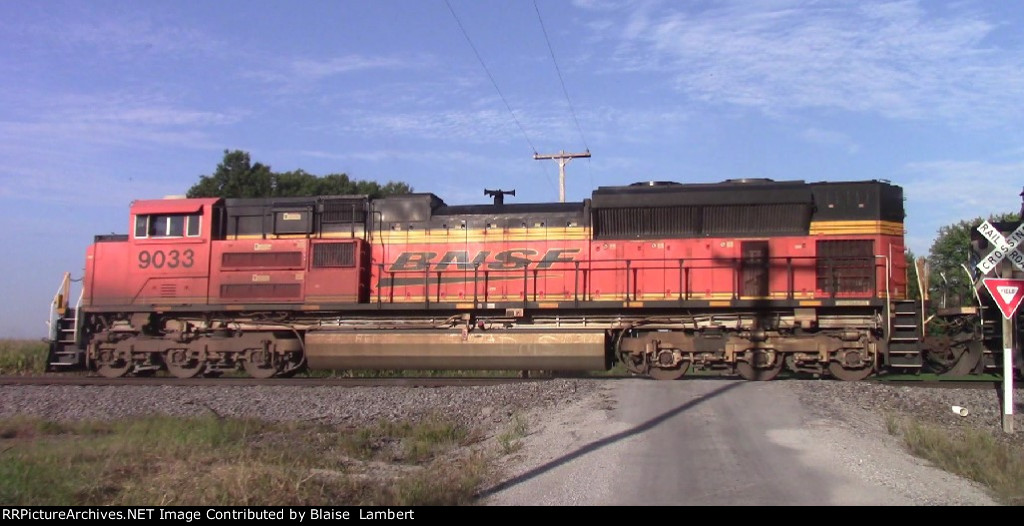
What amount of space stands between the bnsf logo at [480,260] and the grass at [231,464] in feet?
15.5

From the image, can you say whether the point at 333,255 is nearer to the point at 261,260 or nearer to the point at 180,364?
the point at 261,260

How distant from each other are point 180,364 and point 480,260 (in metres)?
6.19

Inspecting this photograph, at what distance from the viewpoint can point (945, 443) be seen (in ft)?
27.9

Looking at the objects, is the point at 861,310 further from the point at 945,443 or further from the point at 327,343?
the point at 327,343

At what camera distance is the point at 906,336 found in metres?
13.2

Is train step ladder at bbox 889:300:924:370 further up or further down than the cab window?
further down

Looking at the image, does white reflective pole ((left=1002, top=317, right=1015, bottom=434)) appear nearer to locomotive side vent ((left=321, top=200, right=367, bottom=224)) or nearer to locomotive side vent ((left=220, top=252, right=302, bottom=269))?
locomotive side vent ((left=321, top=200, right=367, bottom=224))

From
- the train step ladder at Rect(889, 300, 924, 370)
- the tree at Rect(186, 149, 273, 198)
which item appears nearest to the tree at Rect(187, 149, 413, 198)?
the tree at Rect(186, 149, 273, 198)

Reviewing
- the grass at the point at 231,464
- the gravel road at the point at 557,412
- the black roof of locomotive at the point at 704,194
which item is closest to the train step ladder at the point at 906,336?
the gravel road at the point at 557,412

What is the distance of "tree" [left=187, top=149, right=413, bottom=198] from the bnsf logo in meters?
31.3

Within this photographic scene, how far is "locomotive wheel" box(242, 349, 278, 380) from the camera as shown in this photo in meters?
15.5

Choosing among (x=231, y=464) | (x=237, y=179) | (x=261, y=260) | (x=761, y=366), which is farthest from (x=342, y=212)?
(x=237, y=179)
